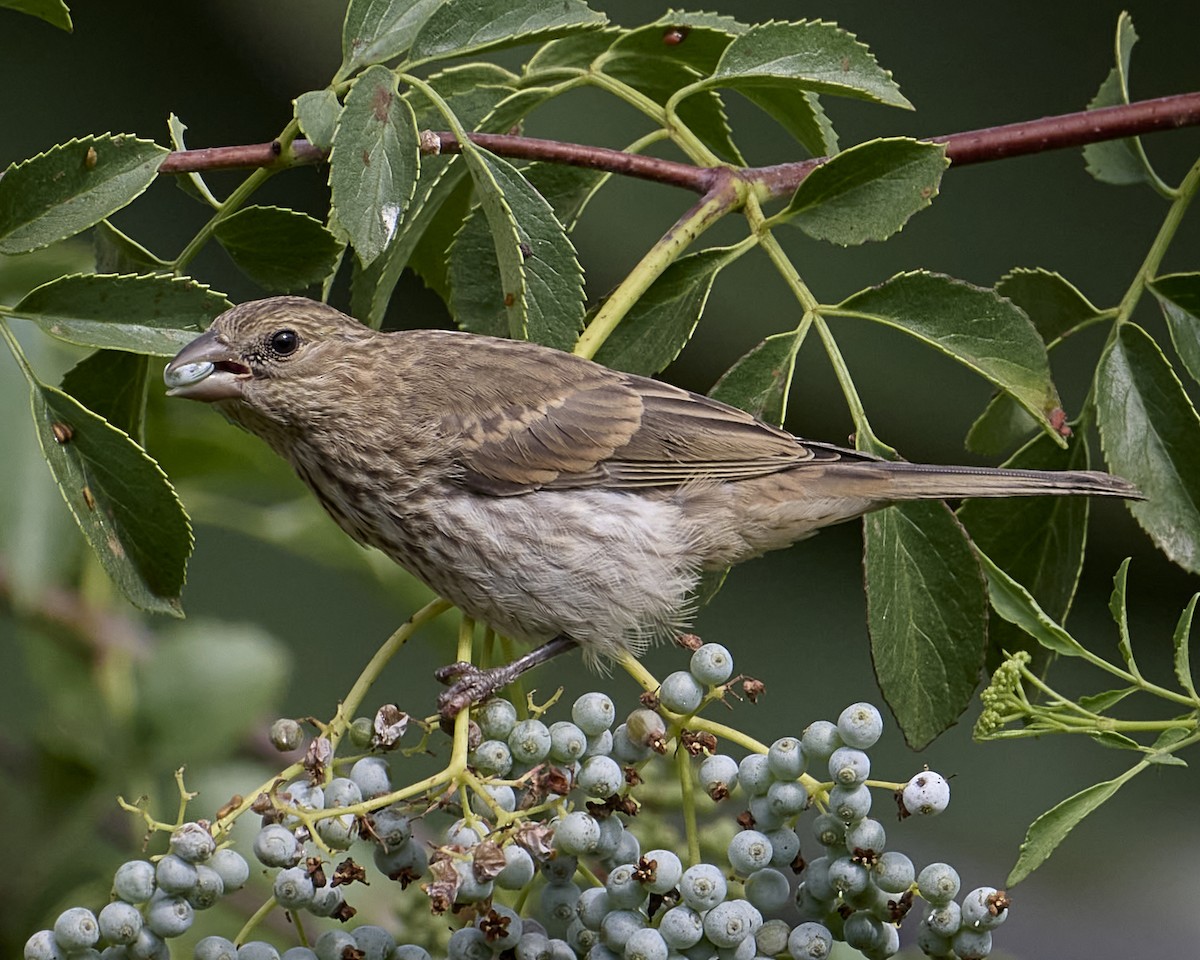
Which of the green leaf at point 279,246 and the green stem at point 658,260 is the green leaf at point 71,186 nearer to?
the green leaf at point 279,246

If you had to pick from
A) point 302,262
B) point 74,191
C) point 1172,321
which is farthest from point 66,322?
point 1172,321

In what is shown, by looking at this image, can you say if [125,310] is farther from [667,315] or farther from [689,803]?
[689,803]

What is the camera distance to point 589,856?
1.70 metres

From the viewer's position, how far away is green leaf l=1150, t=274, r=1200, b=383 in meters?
2.09

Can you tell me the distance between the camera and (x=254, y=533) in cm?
245

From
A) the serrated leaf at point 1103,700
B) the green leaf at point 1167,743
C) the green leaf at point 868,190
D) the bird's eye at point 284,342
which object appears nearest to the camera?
the green leaf at point 1167,743

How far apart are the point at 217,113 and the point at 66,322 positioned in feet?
11.1

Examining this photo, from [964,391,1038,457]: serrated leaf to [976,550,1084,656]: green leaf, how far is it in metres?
0.50

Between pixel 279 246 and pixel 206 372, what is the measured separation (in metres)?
0.33

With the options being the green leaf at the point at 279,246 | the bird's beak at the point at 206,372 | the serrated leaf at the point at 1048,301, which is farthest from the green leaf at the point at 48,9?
the serrated leaf at the point at 1048,301

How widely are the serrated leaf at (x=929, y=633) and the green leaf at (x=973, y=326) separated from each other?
0.20 m

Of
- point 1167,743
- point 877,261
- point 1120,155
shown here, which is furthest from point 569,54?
point 877,261

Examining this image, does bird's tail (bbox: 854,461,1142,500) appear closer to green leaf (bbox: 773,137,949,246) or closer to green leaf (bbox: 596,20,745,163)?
green leaf (bbox: 773,137,949,246)

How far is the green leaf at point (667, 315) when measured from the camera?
2035 millimetres
